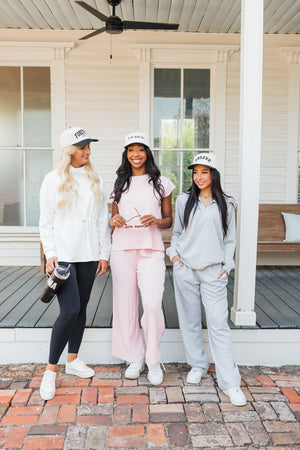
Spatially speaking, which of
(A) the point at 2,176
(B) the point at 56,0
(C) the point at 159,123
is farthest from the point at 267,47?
(A) the point at 2,176

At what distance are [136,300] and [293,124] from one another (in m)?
3.53

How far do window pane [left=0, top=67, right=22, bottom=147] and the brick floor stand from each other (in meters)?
3.11

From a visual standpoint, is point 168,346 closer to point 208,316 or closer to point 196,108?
point 208,316

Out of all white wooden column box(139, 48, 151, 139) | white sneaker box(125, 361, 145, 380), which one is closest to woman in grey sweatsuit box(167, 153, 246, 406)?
white sneaker box(125, 361, 145, 380)

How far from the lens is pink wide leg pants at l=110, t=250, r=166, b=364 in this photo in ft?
8.11

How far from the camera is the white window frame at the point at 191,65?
4887 millimetres

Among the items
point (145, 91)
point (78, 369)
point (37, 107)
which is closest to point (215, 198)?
point (78, 369)

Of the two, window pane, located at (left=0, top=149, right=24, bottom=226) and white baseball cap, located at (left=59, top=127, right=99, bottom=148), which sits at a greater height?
white baseball cap, located at (left=59, top=127, right=99, bottom=148)

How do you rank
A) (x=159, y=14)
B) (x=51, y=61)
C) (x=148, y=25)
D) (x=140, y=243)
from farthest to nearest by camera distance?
(x=51, y=61) < (x=159, y=14) < (x=148, y=25) < (x=140, y=243)

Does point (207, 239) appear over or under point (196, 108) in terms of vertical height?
under

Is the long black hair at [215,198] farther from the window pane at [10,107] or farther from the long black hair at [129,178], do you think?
the window pane at [10,107]

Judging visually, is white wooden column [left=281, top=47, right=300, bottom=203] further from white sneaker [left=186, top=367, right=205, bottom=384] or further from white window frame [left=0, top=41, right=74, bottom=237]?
white sneaker [left=186, top=367, right=205, bottom=384]

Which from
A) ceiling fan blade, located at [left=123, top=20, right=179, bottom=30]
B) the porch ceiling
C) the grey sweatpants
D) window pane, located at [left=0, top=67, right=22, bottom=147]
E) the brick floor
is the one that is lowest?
the brick floor

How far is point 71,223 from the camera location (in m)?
2.40
